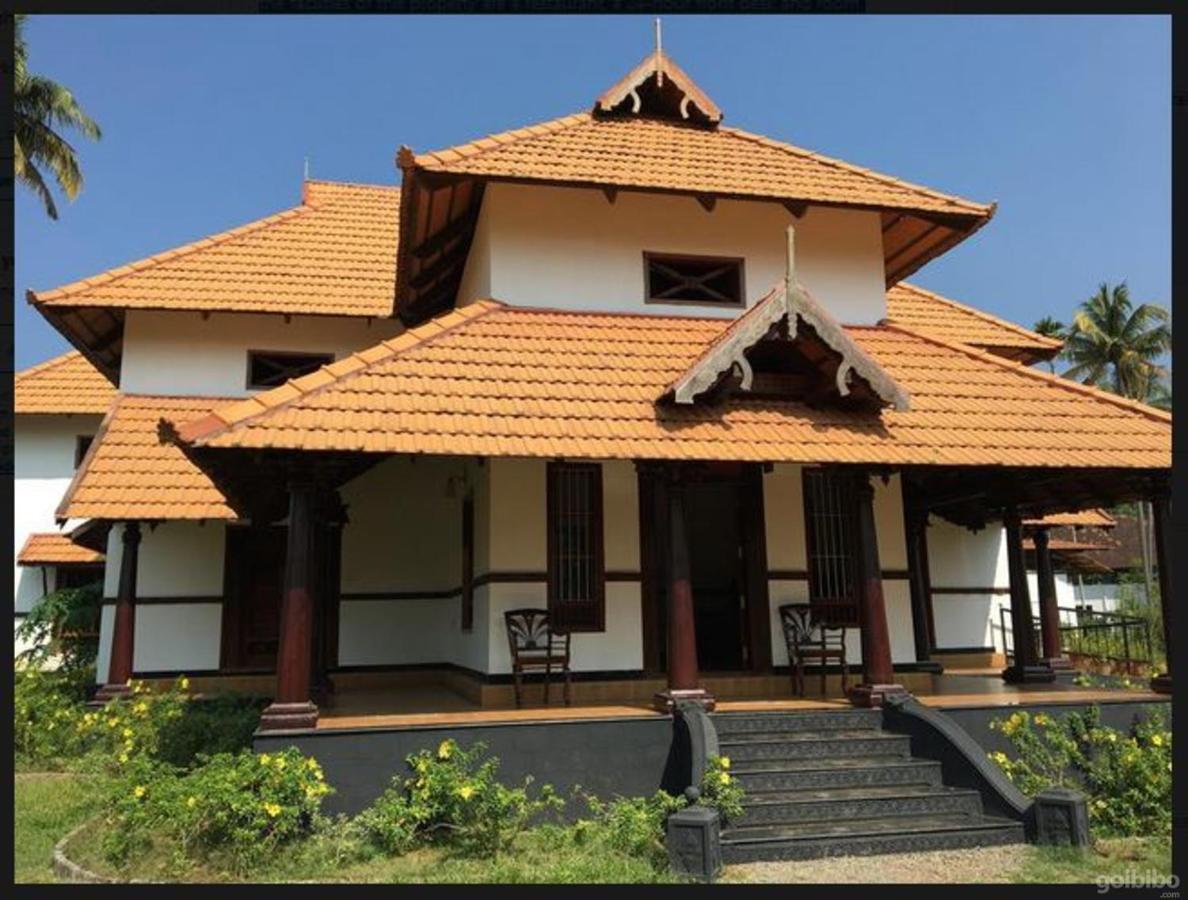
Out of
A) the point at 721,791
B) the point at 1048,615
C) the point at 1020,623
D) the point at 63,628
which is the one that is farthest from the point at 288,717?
the point at 1048,615

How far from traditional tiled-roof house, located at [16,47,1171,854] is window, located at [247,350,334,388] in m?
0.05

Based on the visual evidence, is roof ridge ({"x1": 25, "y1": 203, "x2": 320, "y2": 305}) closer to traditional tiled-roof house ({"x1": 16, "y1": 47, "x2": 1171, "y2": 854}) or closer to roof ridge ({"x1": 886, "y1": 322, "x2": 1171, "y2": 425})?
traditional tiled-roof house ({"x1": 16, "y1": 47, "x2": 1171, "y2": 854})

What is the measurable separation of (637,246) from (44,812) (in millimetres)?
8340

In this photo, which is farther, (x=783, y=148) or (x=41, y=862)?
(x=783, y=148)

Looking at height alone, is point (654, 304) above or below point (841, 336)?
above

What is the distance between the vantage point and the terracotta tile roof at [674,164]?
10.6m

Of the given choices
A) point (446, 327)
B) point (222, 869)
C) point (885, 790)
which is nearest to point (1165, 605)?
point (885, 790)

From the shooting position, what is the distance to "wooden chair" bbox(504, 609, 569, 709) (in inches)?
377

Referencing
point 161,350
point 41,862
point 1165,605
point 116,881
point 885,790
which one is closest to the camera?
point 116,881

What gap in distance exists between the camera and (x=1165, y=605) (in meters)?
9.96

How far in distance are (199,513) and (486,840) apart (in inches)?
283

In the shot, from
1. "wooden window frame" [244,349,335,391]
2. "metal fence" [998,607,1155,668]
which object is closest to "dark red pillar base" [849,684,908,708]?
"metal fence" [998,607,1155,668]

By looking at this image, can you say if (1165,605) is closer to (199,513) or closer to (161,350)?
(199,513)

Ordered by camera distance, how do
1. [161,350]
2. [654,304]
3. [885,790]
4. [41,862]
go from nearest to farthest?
[41,862] → [885,790] → [654,304] → [161,350]
